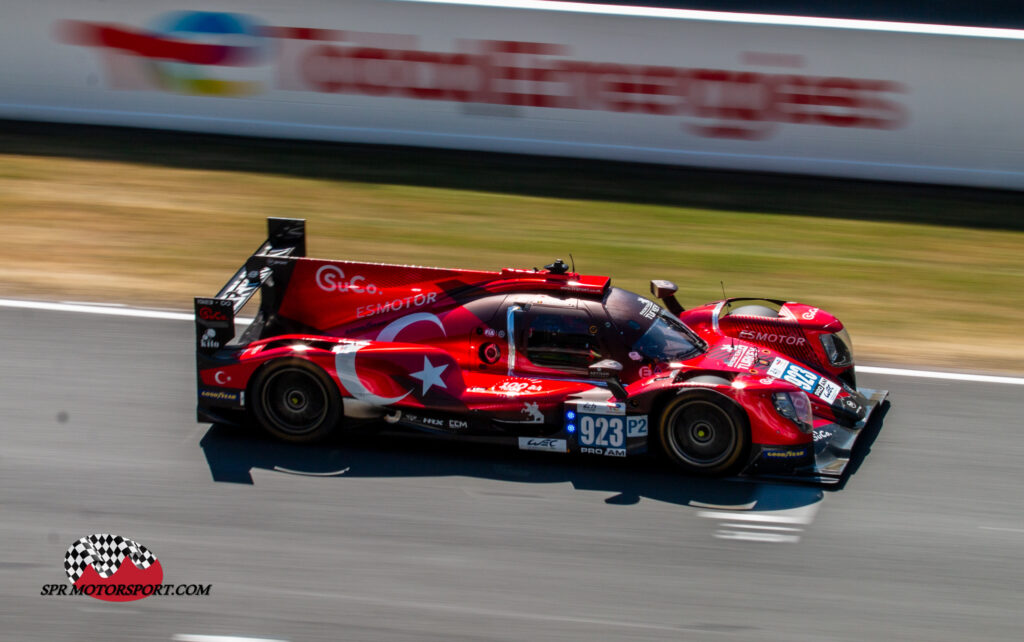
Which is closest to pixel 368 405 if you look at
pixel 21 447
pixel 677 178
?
pixel 21 447

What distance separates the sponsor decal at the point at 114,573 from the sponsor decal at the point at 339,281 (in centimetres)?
260

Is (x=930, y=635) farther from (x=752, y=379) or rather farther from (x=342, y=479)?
(x=342, y=479)

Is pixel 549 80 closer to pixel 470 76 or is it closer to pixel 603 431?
pixel 470 76

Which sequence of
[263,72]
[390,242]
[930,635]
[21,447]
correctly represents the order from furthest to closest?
[263,72] → [390,242] → [21,447] → [930,635]

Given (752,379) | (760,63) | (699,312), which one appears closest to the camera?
(752,379)

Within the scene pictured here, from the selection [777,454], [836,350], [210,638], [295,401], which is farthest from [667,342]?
[210,638]

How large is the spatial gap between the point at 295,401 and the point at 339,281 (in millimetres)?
1062

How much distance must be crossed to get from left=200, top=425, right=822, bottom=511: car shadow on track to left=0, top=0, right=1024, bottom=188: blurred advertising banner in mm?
7375

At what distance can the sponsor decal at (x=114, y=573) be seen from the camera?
677 cm

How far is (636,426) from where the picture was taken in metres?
7.98

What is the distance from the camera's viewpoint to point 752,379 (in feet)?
26.2

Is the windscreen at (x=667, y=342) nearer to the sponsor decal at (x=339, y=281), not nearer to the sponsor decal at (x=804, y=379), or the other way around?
the sponsor decal at (x=804, y=379)

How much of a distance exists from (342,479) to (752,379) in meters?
2.93

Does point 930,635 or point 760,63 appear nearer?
point 930,635
